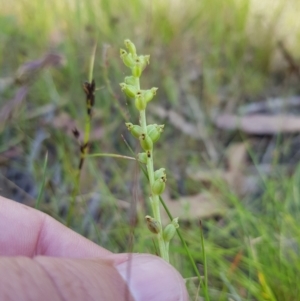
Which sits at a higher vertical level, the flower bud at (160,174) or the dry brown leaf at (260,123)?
the dry brown leaf at (260,123)

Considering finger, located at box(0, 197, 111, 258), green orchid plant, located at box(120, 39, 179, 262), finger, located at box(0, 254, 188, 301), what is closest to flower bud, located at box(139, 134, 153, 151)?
green orchid plant, located at box(120, 39, 179, 262)

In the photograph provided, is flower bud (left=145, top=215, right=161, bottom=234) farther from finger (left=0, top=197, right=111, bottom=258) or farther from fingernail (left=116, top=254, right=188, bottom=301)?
finger (left=0, top=197, right=111, bottom=258)

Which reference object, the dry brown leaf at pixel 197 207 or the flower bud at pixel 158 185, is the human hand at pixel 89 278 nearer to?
the flower bud at pixel 158 185

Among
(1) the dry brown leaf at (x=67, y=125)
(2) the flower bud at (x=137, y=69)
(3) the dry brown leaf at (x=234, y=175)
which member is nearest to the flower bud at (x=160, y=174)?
(2) the flower bud at (x=137, y=69)

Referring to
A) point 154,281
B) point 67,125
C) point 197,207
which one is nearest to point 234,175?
point 197,207

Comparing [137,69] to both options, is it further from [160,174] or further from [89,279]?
[89,279]
